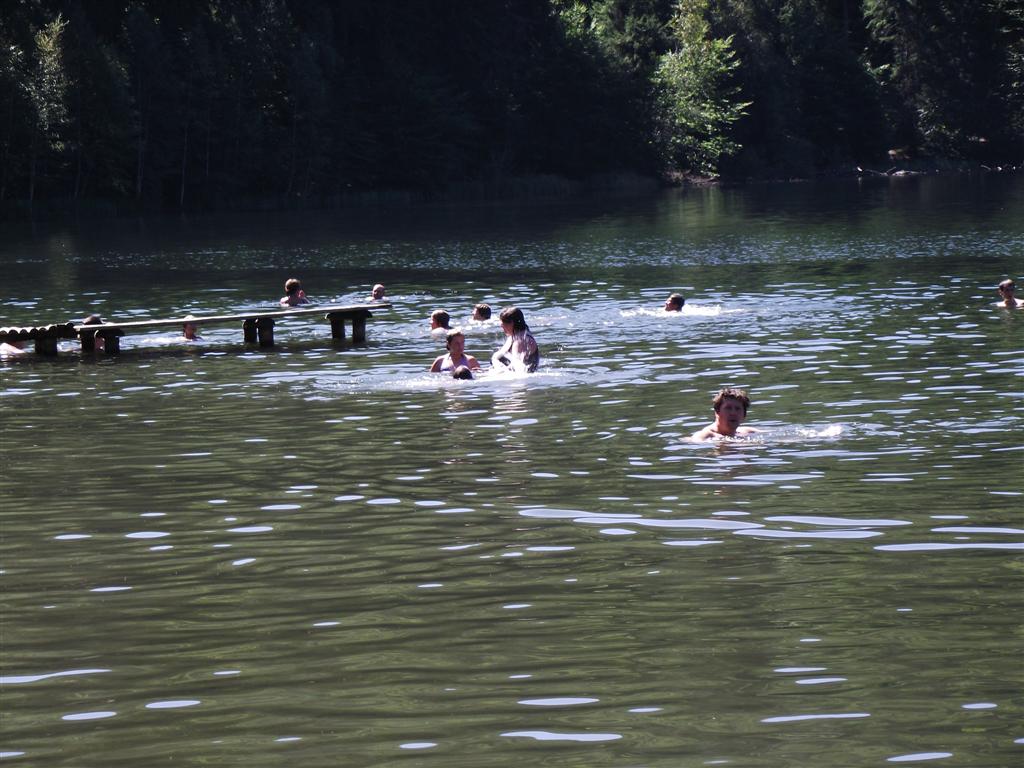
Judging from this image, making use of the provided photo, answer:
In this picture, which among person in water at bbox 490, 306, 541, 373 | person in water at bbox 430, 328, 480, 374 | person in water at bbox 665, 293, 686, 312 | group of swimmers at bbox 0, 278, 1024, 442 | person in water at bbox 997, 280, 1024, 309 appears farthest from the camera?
person in water at bbox 665, 293, 686, 312

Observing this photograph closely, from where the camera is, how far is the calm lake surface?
26.3ft

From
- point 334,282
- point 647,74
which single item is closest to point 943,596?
point 334,282

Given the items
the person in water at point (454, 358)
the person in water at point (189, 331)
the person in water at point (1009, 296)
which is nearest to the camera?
the person in water at point (454, 358)

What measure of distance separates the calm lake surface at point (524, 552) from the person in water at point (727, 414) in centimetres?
31

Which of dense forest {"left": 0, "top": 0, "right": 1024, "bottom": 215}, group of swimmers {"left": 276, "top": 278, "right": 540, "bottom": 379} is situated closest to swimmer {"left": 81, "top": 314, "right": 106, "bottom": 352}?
group of swimmers {"left": 276, "top": 278, "right": 540, "bottom": 379}

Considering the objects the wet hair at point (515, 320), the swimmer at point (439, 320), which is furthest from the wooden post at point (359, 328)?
the wet hair at point (515, 320)

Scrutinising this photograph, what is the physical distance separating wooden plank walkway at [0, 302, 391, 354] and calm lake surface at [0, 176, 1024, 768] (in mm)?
483

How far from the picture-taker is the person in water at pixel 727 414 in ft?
55.9

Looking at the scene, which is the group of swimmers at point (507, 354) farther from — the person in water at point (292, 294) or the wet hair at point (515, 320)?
the person in water at point (292, 294)

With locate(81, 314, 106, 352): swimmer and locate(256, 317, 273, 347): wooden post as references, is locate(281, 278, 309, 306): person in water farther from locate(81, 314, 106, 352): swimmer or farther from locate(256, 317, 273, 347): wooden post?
locate(81, 314, 106, 352): swimmer

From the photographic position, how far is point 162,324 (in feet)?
99.2

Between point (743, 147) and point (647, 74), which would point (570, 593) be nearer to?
point (647, 74)

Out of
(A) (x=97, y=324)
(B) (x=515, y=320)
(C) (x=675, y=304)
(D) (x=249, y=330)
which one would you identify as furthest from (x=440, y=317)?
(B) (x=515, y=320)

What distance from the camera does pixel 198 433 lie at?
19.3 metres
